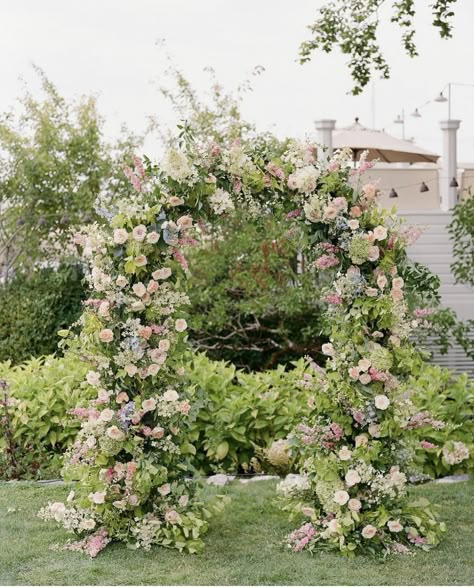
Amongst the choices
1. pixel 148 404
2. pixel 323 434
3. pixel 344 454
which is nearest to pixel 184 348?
pixel 148 404

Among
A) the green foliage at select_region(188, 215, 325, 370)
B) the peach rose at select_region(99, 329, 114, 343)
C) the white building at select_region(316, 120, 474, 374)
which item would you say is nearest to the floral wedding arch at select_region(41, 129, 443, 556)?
A: the peach rose at select_region(99, 329, 114, 343)

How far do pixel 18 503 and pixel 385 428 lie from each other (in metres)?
2.43

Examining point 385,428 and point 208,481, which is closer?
point 385,428

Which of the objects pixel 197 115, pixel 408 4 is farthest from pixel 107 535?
pixel 197 115

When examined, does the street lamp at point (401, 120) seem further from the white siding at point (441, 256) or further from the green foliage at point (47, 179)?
the green foliage at point (47, 179)

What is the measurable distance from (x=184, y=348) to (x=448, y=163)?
863cm

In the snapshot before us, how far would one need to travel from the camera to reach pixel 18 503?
5973mm

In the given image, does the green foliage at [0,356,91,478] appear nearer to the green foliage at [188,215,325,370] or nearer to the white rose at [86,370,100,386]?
the white rose at [86,370,100,386]

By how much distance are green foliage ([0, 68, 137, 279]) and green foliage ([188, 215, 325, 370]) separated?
2.38 m

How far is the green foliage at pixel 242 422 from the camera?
659cm

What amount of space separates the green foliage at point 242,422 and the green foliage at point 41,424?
0.87m

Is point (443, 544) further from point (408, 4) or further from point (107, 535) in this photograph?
point (408, 4)

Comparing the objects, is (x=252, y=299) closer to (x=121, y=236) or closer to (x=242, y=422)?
(x=242, y=422)

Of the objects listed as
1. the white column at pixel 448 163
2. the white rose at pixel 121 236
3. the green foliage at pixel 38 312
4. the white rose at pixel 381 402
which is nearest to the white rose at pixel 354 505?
the white rose at pixel 381 402
